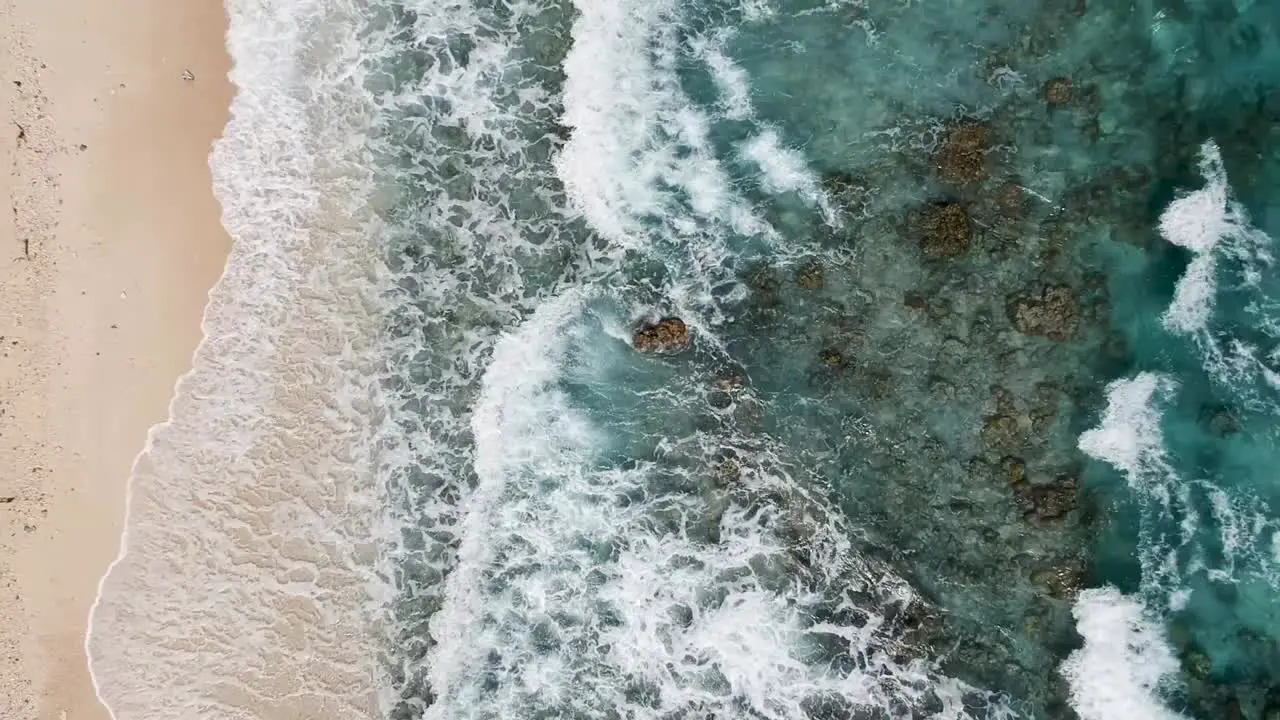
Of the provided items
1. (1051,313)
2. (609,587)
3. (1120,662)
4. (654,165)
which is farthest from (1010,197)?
(609,587)

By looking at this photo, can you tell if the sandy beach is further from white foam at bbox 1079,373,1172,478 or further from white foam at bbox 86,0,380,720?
white foam at bbox 1079,373,1172,478

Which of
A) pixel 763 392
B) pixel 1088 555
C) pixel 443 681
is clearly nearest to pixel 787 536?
pixel 763 392

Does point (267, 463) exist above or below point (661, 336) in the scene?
below

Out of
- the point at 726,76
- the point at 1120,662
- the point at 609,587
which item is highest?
the point at 726,76

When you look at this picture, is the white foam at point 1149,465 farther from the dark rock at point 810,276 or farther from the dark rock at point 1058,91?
the dark rock at point 810,276

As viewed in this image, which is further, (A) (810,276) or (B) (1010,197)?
(A) (810,276)

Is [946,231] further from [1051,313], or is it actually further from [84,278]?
[84,278]

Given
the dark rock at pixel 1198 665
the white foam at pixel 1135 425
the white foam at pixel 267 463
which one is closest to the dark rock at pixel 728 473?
the white foam at pixel 267 463

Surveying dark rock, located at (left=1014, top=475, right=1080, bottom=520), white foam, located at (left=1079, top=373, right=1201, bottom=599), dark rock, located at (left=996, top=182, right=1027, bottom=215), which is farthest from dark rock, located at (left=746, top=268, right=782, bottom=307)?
white foam, located at (left=1079, top=373, right=1201, bottom=599)
